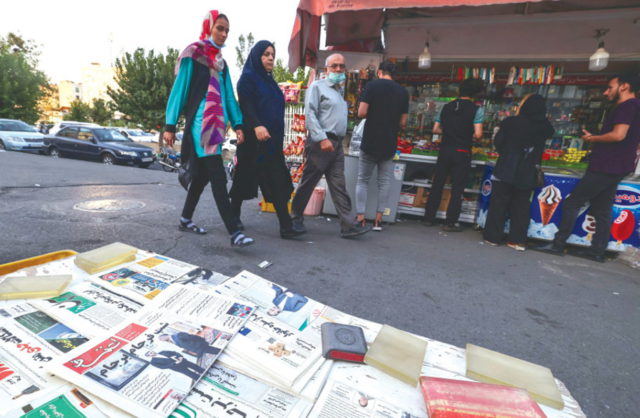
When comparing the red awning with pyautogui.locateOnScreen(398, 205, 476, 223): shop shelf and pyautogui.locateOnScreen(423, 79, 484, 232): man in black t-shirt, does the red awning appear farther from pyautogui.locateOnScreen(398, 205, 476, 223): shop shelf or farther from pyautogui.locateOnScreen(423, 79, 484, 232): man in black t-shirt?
pyautogui.locateOnScreen(398, 205, 476, 223): shop shelf

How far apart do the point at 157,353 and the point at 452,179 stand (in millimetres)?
3703

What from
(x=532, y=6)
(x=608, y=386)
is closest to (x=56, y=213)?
(x=608, y=386)

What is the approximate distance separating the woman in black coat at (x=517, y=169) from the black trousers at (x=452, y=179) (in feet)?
1.16

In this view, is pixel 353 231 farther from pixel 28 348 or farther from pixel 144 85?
pixel 144 85

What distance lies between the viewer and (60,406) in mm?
706

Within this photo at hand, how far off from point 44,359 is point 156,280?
1.61 feet

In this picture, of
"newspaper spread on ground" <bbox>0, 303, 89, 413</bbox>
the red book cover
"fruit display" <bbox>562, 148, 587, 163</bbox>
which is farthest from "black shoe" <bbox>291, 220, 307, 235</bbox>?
"fruit display" <bbox>562, 148, 587, 163</bbox>

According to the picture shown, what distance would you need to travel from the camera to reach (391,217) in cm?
407

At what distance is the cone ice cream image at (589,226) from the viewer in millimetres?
3356

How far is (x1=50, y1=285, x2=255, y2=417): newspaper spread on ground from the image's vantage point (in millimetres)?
754

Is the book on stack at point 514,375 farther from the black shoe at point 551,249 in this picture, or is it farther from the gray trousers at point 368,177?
the black shoe at point 551,249

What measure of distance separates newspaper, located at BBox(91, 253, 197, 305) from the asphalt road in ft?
2.60

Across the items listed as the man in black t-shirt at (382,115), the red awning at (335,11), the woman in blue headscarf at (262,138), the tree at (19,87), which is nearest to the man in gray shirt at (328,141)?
the woman in blue headscarf at (262,138)

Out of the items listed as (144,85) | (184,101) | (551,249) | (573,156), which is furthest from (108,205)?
(144,85)
